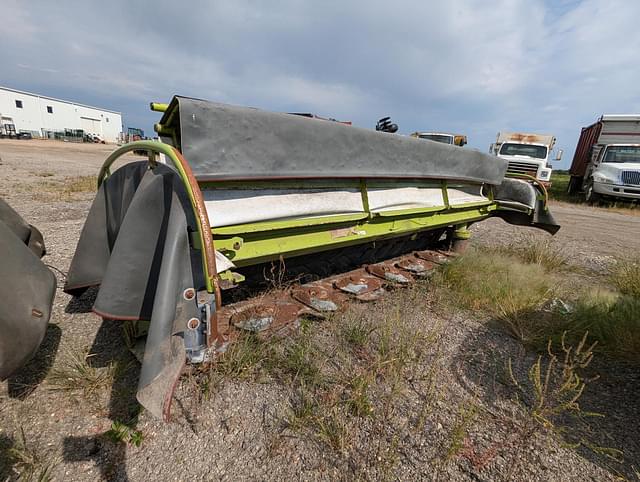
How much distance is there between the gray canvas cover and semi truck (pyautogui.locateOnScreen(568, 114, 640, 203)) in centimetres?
1229

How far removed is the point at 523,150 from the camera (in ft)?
42.2

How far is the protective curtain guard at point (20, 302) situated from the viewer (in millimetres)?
1198

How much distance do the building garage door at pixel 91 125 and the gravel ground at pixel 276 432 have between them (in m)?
64.4

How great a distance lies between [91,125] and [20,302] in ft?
217

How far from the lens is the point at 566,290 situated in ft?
11.3

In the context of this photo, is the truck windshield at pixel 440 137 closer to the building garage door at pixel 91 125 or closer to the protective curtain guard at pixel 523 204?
the protective curtain guard at pixel 523 204

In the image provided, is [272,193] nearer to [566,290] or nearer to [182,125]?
[182,125]

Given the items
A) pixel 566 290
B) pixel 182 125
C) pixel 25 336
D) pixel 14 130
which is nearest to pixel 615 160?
pixel 566 290

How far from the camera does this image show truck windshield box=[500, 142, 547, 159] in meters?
12.5

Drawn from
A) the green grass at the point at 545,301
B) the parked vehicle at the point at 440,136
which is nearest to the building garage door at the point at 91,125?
the parked vehicle at the point at 440,136

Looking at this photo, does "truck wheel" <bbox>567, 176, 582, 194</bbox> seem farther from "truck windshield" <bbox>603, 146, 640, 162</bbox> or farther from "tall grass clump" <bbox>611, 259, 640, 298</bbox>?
"tall grass clump" <bbox>611, 259, 640, 298</bbox>

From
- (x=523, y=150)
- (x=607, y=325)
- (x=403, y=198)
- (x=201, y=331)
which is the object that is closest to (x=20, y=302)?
(x=201, y=331)

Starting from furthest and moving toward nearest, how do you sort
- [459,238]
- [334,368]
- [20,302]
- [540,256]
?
[540,256], [459,238], [334,368], [20,302]

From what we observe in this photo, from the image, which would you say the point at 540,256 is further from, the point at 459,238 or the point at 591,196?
the point at 591,196
